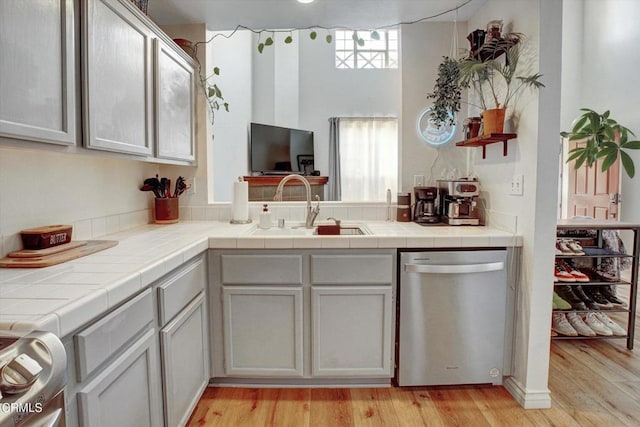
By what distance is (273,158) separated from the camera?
6.11m

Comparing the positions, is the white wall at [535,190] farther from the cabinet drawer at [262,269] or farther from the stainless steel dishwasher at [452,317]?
the cabinet drawer at [262,269]

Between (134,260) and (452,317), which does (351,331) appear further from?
(134,260)

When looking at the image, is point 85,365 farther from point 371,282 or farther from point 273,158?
point 273,158

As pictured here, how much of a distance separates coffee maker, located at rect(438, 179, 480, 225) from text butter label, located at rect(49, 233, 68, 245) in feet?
6.64

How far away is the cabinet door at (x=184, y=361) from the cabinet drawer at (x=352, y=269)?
61 centimetres

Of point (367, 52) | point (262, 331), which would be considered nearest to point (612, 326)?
point (262, 331)

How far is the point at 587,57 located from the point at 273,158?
4803 millimetres

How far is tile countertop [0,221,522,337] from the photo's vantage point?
92 centimetres

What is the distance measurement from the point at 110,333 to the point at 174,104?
4.92 feet

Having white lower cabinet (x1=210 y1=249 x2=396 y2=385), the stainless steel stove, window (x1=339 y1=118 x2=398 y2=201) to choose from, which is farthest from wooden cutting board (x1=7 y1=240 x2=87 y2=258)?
window (x1=339 y1=118 x2=398 y2=201)

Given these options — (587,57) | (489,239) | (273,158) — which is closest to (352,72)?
(273,158)

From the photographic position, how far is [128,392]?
48.3 inches

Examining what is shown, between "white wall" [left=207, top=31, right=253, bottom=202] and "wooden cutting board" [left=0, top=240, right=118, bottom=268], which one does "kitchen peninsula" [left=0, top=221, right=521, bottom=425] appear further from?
"white wall" [left=207, top=31, right=253, bottom=202]

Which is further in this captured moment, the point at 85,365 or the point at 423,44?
the point at 423,44
